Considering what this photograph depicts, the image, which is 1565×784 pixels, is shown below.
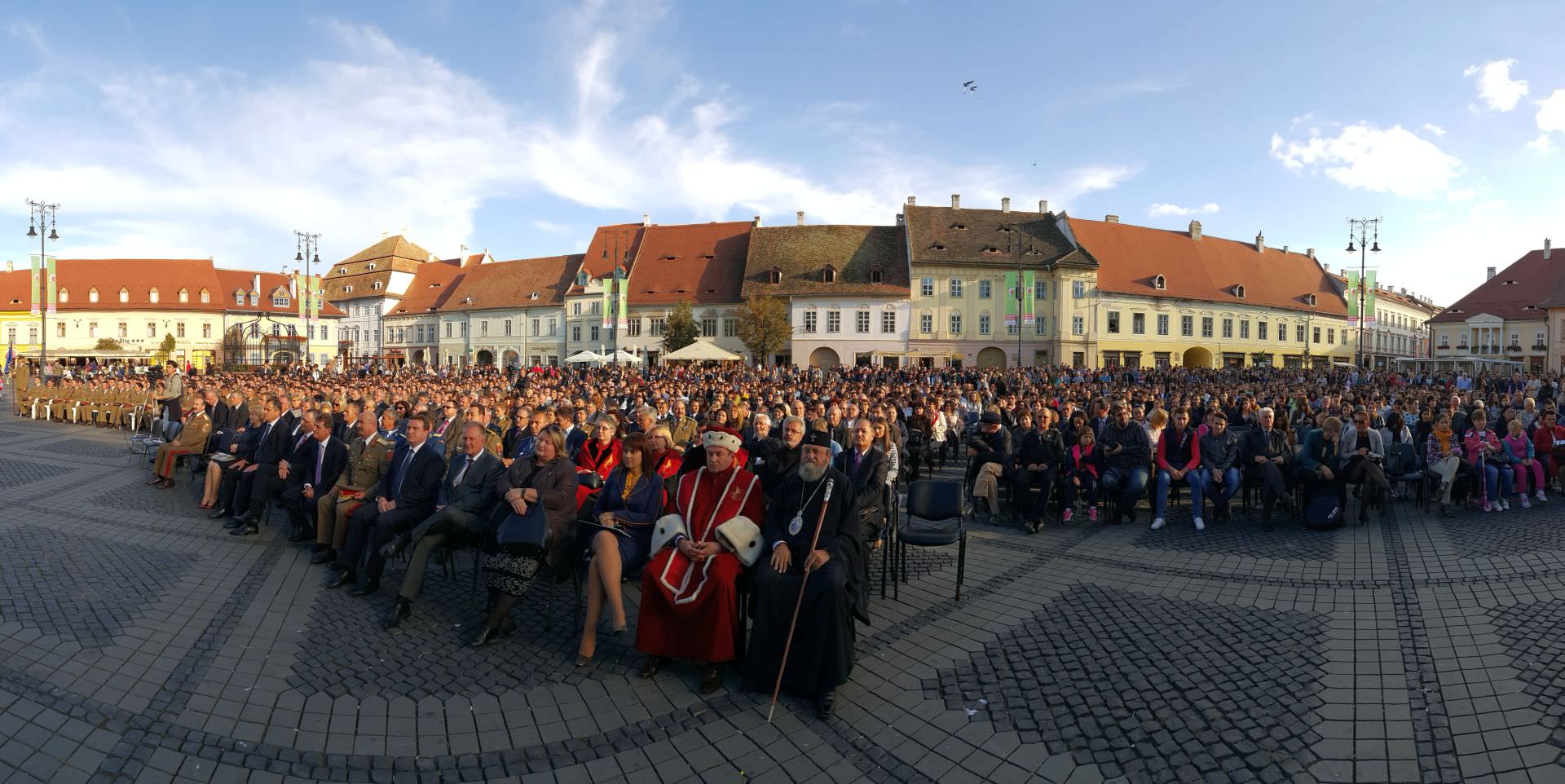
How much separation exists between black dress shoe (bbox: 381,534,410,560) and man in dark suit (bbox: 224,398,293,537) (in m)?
3.30

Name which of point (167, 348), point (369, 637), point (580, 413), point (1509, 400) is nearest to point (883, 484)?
point (369, 637)

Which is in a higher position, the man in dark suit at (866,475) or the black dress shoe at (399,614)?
the man in dark suit at (866,475)

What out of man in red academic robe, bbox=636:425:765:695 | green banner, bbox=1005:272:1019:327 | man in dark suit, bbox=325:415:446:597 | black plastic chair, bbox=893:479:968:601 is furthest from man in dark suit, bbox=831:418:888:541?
green banner, bbox=1005:272:1019:327

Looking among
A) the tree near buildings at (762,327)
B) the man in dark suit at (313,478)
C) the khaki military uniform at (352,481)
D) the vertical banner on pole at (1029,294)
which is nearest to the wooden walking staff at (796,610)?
the khaki military uniform at (352,481)

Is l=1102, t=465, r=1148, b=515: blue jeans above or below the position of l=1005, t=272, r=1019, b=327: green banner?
below


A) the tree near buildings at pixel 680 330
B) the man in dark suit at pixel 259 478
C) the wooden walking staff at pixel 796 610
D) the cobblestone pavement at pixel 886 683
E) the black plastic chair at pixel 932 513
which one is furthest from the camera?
the tree near buildings at pixel 680 330

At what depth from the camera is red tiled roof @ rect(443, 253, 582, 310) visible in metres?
61.8

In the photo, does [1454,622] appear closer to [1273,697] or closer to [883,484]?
[1273,697]

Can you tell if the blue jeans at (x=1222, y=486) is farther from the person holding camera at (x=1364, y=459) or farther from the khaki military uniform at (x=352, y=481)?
the khaki military uniform at (x=352, y=481)

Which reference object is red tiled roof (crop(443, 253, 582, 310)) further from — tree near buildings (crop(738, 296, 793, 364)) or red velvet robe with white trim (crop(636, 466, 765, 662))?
red velvet robe with white trim (crop(636, 466, 765, 662))

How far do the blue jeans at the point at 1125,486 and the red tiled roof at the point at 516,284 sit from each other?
5582 cm

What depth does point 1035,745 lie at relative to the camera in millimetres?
4066

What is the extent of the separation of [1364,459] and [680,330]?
4607 cm

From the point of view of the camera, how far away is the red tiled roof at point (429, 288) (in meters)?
67.3
